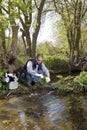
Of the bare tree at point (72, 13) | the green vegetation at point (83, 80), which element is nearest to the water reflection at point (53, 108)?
the green vegetation at point (83, 80)

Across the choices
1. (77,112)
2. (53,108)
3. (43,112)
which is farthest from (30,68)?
(77,112)

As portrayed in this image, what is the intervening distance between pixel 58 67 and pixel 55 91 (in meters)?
11.1

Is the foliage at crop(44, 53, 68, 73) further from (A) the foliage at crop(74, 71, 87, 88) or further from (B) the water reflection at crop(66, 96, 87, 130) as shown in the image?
(B) the water reflection at crop(66, 96, 87, 130)

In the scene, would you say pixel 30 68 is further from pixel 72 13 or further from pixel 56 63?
pixel 72 13

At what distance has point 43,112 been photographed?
9719mm

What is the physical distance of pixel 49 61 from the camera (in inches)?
934

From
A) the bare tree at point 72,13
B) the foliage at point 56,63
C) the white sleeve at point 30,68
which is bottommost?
the foliage at point 56,63

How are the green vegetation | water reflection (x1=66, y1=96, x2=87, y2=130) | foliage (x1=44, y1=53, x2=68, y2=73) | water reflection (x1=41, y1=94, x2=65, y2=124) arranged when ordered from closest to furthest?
water reflection (x1=66, y1=96, x2=87, y2=130) < water reflection (x1=41, y1=94, x2=65, y2=124) < the green vegetation < foliage (x1=44, y1=53, x2=68, y2=73)

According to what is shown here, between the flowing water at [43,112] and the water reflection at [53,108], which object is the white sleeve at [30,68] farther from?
the water reflection at [53,108]

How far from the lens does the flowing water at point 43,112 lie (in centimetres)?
823

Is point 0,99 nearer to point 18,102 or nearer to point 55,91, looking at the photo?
point 18,102

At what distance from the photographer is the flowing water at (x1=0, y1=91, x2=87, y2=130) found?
27.0ft

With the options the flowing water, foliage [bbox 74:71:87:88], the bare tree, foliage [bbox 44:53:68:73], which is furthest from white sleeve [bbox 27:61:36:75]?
the bare tree

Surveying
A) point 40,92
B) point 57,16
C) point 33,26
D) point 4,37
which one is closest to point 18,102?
point 40,92
